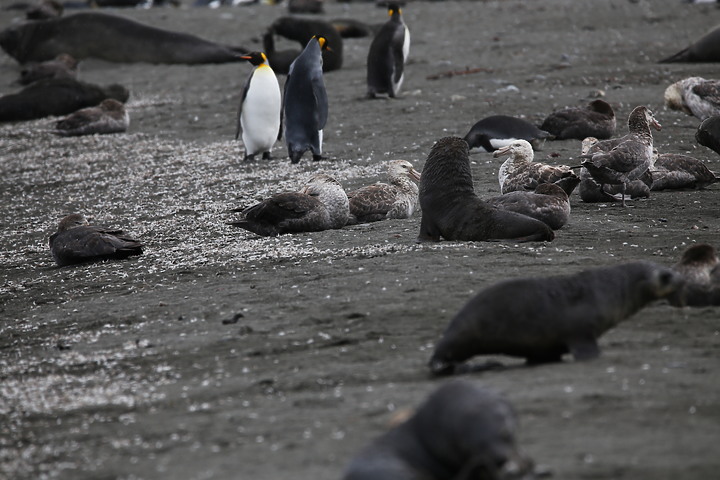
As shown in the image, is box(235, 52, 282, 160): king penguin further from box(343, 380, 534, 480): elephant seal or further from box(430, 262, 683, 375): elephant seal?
box(343, 380, 534, 480): elephant seal

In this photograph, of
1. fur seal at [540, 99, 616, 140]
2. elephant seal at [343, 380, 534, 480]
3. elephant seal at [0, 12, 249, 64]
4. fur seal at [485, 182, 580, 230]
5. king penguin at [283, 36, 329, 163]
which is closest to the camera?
elephant seal at [343, 380, 534, 480]

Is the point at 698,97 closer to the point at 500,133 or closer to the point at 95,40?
the point at 500,133

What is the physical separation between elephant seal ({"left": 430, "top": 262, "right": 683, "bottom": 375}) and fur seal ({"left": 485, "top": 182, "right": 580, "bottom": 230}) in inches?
95.8

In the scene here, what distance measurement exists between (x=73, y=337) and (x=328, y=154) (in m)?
5.29

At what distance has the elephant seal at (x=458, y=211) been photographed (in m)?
6.05

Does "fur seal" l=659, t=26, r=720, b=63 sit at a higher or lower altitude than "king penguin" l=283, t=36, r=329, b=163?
higher

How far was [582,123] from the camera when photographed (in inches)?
377

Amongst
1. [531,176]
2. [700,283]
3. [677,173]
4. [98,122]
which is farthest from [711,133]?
[98,122]

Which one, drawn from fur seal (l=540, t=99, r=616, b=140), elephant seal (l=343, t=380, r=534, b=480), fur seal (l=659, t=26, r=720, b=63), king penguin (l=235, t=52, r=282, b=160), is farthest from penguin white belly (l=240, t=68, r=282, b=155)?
elephant seal (l=343, t=380, r=534, b=480)

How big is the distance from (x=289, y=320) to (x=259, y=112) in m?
6.37

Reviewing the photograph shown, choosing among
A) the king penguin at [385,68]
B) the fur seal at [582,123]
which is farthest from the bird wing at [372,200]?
the king penguin at [385,68]

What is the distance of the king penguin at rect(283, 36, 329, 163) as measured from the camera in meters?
10.1

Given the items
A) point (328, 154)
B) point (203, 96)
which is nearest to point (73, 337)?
point (328, 154)

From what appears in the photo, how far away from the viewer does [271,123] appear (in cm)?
1080
